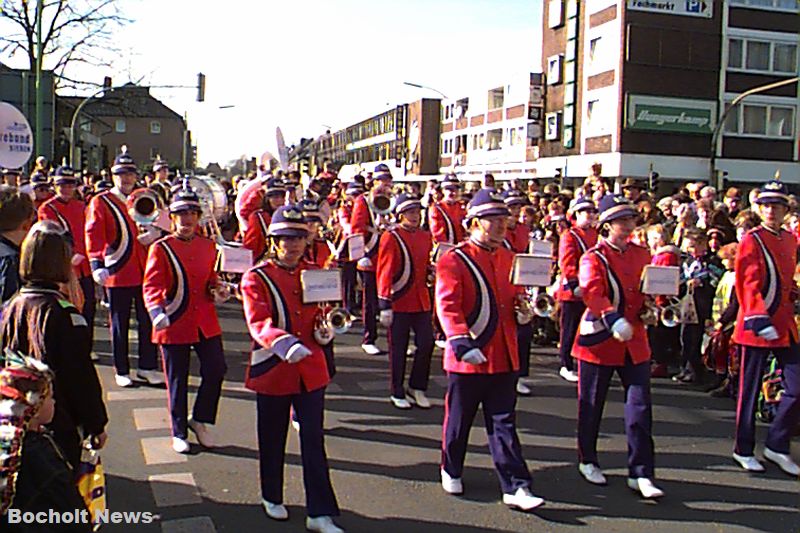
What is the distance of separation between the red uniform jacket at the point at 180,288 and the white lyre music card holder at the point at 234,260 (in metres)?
0.23

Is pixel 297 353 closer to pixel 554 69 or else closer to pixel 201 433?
pixel 201 433

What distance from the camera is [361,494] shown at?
602 centimetres

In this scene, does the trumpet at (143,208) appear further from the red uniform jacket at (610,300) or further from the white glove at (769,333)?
the white glove at (769,333)

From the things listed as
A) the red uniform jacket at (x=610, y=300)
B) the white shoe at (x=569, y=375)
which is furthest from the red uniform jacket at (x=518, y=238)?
the red uniform jacket at (x=610, y=300)

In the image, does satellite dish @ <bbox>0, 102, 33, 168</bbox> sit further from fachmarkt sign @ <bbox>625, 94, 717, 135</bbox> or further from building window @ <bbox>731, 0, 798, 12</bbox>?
building window @ <bbox>731, 0, 798, 12</bbox>

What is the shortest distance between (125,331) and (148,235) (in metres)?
1.02

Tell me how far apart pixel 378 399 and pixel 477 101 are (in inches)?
2335

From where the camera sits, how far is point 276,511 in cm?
545

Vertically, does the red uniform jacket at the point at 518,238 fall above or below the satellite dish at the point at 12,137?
below

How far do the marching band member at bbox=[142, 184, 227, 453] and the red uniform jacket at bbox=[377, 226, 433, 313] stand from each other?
193cm

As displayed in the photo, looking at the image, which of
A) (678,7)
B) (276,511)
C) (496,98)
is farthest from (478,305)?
(496,98)

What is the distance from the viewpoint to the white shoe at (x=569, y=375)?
381 inches

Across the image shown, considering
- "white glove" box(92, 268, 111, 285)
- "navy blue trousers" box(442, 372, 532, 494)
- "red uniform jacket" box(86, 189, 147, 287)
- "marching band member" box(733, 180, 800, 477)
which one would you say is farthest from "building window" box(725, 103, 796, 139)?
"navy blue trousers" box(442, 372, 532, 494)

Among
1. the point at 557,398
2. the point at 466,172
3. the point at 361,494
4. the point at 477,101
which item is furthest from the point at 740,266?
the point at 477,101
